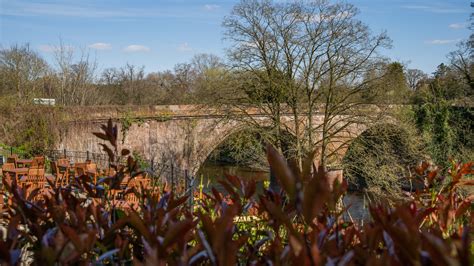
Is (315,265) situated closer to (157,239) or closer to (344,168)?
(157,239)

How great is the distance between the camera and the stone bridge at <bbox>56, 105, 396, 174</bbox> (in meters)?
19.0

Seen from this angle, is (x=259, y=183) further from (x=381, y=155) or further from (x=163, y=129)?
(x=163, y=129)

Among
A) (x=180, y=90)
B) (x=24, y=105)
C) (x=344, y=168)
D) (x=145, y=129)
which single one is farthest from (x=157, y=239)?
(x=180, y=90)

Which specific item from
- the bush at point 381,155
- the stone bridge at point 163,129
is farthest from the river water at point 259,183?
the stone bridge at point 163,129

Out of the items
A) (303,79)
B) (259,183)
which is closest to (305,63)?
(303,79)

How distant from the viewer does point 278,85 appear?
17453 mm

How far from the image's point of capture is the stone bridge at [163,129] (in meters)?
19.0

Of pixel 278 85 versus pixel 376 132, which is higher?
pixel 278 85

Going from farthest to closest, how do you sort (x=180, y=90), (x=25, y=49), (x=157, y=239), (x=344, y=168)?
(x=180, y=90)
(x=25, y=49)
(x=344, y=168)
(x=157, y=239)

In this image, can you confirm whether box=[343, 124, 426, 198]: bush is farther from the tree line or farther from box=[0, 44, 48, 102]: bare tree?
box=[0, 44, 48, 102]: bare tree

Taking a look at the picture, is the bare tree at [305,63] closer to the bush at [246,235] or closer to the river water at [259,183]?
the river water at [259,183]

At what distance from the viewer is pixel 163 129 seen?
77.3ft

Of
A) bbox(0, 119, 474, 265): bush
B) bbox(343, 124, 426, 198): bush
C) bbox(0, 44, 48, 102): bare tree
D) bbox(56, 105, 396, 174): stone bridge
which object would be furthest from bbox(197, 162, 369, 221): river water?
bbox(0, 44, 48, 102): bare tree

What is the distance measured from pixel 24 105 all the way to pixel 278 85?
28.3 feet
